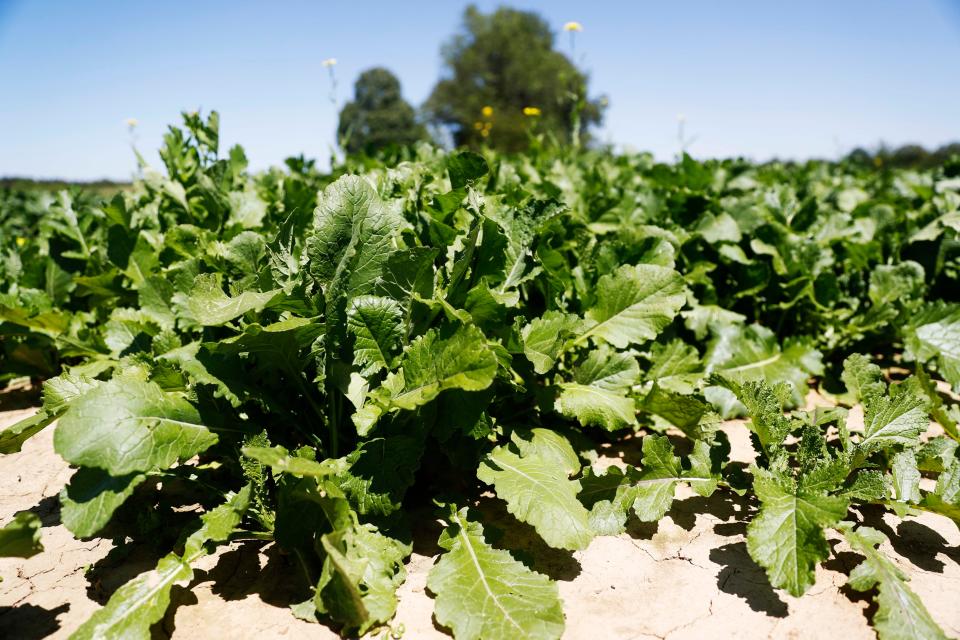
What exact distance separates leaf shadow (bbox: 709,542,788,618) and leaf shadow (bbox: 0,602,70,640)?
1933mm

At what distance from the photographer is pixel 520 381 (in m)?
2.27

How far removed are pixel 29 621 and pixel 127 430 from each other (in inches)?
24.1

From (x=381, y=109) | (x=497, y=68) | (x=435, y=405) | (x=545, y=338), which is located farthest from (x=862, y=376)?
(x=381, y=109)

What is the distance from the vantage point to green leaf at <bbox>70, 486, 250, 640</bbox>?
5.10 ft

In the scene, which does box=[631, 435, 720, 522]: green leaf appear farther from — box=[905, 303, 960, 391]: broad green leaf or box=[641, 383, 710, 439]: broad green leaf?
box=[905, 303, 960, 391]: broad green leaf

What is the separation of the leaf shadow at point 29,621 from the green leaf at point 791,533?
196 cm

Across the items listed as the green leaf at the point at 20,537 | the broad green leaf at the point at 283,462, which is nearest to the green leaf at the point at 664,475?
the broad green leaf at the point at 283,462

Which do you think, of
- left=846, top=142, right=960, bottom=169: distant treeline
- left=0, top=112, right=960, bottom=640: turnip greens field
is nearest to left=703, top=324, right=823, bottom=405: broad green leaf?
left=0, top=112, right=960, bottom=640: turnip greens field

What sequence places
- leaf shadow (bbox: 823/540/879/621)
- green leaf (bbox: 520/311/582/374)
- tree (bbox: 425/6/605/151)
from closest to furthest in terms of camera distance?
leaf shadow (bbox: 823/540/879/621)
green leaf (bbox: 520/311/582/374)
tree (bbox: 425/6/605/151)

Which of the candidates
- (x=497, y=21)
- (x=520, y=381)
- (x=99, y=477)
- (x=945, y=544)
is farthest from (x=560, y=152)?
(x=497, y=21)

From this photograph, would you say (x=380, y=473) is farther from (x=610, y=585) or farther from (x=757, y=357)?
(x=757, y=357)

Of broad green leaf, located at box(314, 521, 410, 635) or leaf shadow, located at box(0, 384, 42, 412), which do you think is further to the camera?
leaf shadow, located at box(0, 384, 42, 412)

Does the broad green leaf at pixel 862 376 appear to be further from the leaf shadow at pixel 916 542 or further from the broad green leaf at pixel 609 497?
the broad green leaf at pixel 609 497

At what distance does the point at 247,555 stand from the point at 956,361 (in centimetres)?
333
